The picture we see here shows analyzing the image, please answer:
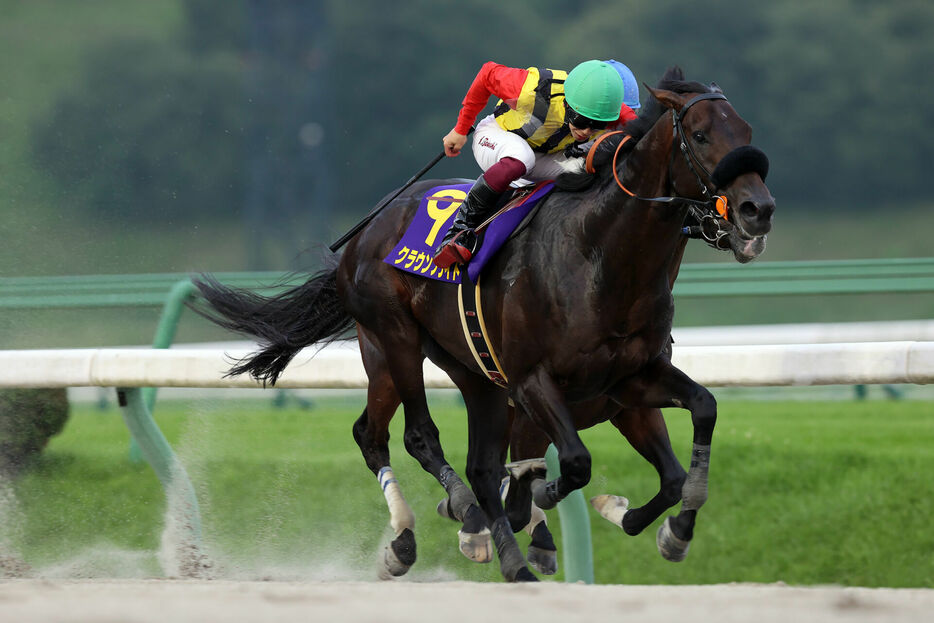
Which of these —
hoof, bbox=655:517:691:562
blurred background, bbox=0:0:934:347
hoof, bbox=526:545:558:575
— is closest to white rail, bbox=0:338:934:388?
hoof, bbox=526:545:558:575

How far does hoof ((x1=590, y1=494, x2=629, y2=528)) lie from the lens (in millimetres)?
4236

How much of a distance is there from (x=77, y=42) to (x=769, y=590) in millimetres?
7718

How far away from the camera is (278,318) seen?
5.12 metres

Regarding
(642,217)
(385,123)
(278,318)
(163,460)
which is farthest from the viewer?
(385,123)

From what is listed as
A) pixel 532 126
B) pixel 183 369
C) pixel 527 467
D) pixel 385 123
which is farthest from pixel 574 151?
pixel 385 123

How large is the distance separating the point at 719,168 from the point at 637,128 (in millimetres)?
522

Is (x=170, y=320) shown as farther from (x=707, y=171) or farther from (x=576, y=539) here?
(x=707, y=171)

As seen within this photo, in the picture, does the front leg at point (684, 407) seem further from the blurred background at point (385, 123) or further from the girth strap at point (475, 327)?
the blurred background at point (385, 123)

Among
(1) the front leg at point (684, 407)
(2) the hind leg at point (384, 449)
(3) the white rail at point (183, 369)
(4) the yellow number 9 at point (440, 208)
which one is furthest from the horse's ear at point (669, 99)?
(2) the hind leg at point (384, 449)

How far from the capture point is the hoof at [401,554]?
455 centimetres

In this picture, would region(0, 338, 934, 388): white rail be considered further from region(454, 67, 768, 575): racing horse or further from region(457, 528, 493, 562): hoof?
region(457, 528, 493, 562): hoof

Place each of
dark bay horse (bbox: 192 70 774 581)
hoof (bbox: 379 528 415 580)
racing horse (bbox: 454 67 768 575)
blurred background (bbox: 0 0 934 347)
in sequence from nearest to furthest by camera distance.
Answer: dark bay horse (bbox: 192 70 774 581)
racing horse (bbox: 454 67 768 575)
hoof (bbox: 379 528 415 580)
blurred background (bbox: 0 0 934 347)

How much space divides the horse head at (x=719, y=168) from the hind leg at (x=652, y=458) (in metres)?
0.76

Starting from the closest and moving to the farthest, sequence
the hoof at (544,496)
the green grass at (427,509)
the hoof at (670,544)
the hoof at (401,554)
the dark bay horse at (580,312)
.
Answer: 1. the dark bay horse at (580,312)
2. the hoof at (670,544)
3. the hoof at (544,496)
4. the hoof at (401,554)
5. the green grass at (427,509)
